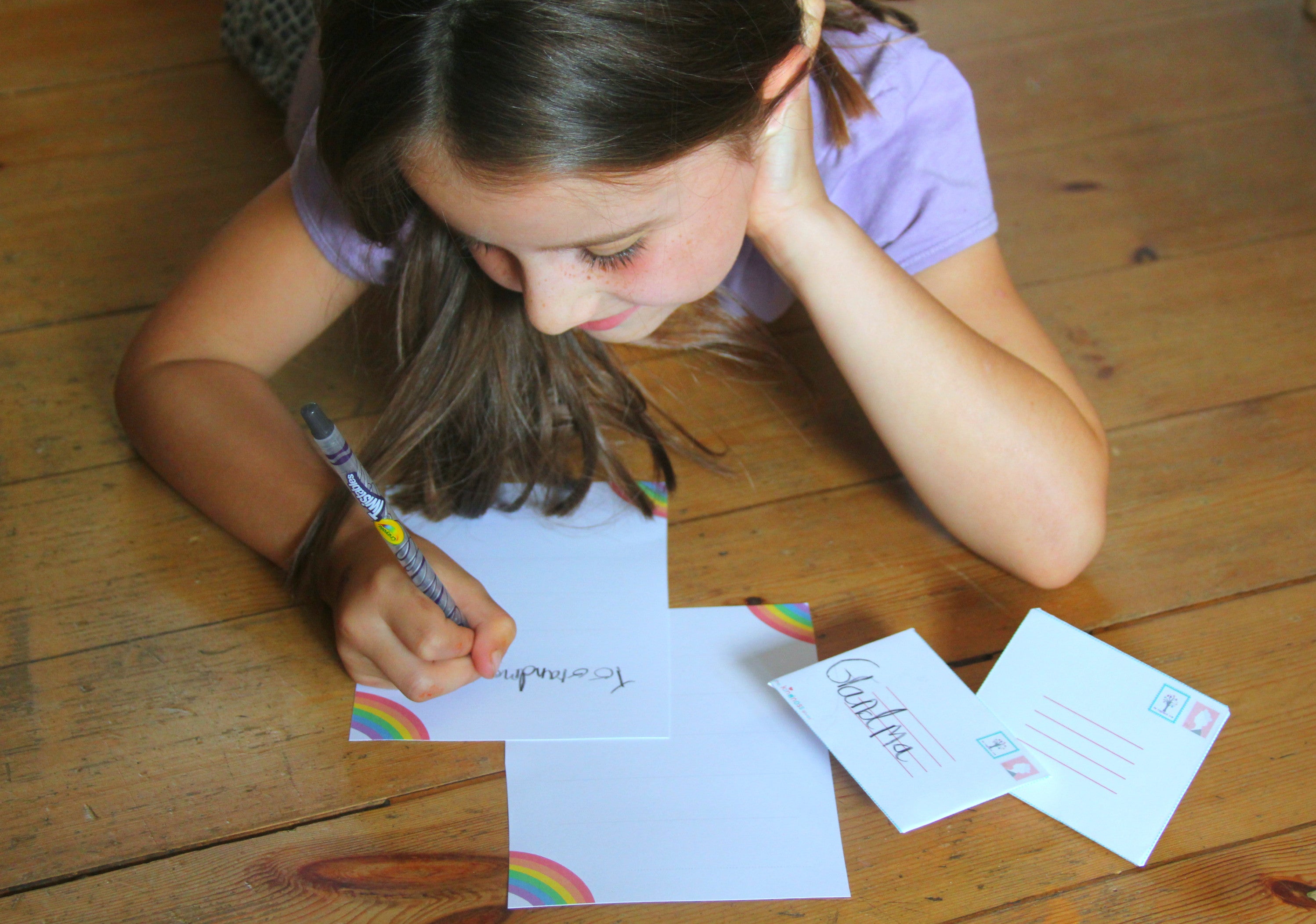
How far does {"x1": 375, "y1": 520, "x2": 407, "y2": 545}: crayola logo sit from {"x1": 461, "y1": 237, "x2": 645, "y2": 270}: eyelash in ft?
0.67

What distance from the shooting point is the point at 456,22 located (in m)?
0.62

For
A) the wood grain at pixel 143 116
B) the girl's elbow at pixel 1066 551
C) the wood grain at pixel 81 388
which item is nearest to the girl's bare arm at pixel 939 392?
the girl's elbow at pixel 1066 551

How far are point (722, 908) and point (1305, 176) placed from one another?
1.12 m

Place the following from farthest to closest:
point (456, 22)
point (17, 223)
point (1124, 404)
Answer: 1. point (17, 223)
2. point (1124, 404)
3. point (456, 22)

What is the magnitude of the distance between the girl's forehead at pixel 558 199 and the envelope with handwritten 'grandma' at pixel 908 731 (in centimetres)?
32

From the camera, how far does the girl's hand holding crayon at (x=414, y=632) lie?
2.41ft

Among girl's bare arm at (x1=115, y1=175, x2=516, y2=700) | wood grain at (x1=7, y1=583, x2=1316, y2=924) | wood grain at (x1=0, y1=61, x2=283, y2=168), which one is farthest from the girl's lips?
wood grain at (x1=0, y1=61, x2=283, y2=168)

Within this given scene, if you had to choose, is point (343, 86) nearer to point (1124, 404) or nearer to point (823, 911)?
point (823, 911)

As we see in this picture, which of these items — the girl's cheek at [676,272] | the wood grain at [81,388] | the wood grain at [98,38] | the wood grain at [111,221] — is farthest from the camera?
the wood grain at [98,38]

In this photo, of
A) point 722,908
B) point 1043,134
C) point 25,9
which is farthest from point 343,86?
point 25,9

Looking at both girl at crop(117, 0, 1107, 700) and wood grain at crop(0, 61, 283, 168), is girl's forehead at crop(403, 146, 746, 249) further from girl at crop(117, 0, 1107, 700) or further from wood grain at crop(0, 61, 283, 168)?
wood grain at crop(0, 61, 283, 168)

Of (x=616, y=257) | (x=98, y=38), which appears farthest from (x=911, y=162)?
(x=98, y=38)

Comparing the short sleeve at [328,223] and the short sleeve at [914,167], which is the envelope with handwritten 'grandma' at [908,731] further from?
the short sleeve at [328,223]

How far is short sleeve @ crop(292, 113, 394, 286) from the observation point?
36.4 inches
